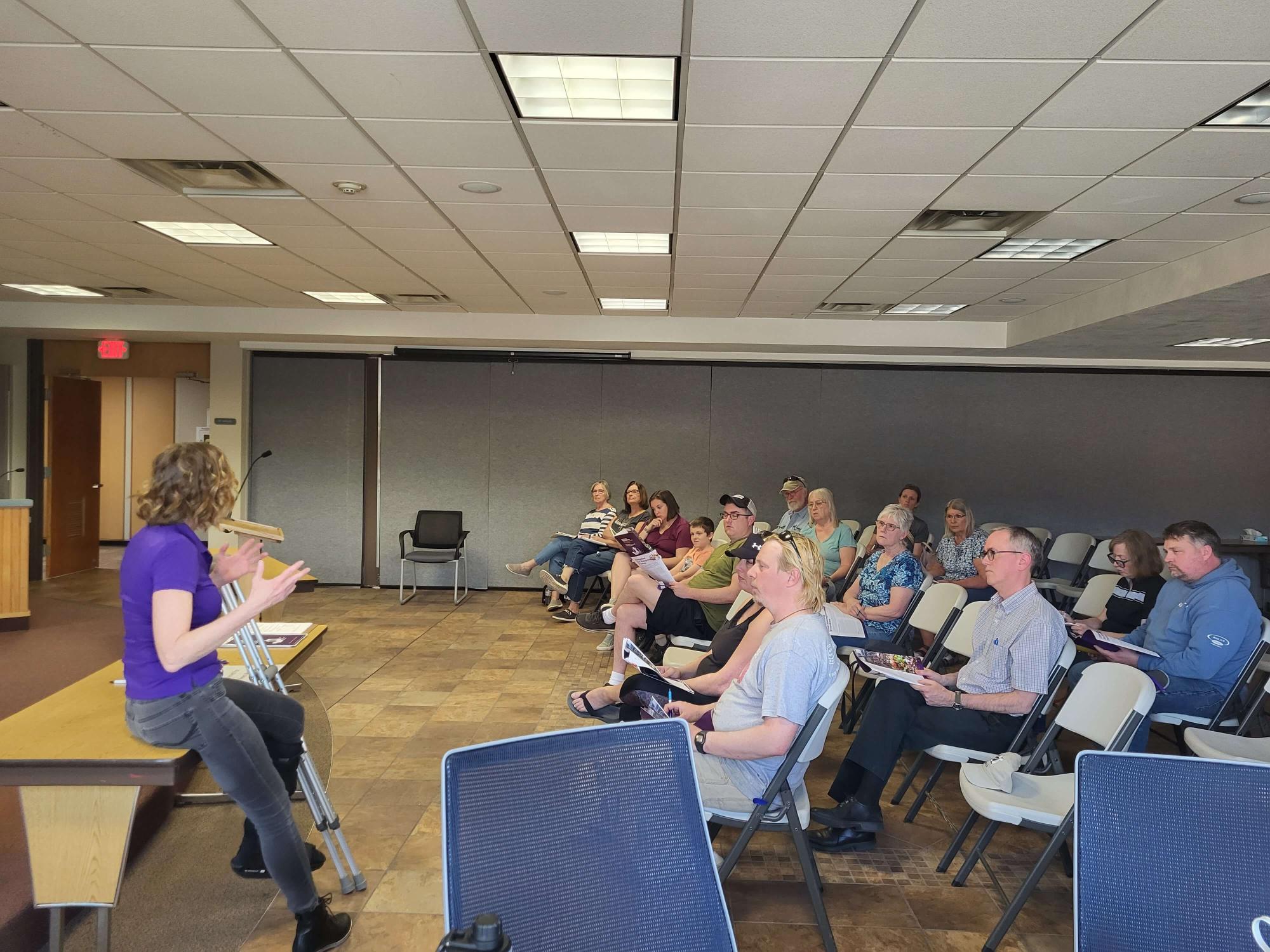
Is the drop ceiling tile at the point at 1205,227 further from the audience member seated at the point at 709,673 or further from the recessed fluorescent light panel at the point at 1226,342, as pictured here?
the recessed fluorescent light panel at the point at 1226,342

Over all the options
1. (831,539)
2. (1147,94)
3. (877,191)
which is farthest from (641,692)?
(831,539)

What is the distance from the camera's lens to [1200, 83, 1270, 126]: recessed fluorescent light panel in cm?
308

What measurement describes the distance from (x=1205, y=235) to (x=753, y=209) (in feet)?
8.19

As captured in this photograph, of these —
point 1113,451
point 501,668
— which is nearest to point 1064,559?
point 1113,451

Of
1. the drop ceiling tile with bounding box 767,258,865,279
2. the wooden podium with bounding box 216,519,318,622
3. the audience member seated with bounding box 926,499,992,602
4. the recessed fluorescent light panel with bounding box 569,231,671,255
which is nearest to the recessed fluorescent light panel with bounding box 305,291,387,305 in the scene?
the wooden podium with bounding box 216,519,318,622

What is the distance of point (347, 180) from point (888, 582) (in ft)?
11.8

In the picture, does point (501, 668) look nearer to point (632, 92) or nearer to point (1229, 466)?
point (632, 92)

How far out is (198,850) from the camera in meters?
3.43

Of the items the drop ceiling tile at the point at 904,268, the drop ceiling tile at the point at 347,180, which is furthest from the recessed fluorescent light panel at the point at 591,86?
the drop ceiling tile at the point at 904,268

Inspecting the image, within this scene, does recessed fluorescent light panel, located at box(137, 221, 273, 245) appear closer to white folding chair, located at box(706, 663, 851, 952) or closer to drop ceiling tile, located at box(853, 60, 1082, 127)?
drop ceiling tile, located at box(853, 60, 1082, 127)

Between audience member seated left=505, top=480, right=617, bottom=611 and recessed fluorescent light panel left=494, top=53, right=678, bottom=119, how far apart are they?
5658mm

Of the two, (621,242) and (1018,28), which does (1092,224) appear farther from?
(621,242)

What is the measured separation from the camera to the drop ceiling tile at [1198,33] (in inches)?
97.4

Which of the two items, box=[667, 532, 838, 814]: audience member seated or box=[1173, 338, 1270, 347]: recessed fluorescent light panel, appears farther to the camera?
box=[1173, 338, 1270, 347]: recessed fluorescent light panel
